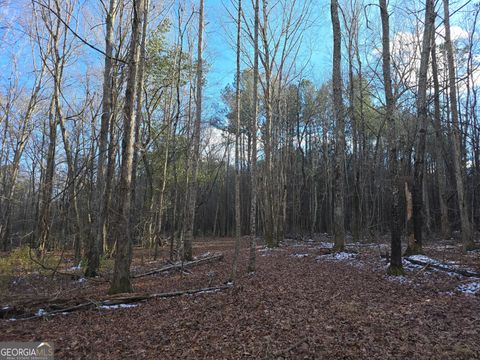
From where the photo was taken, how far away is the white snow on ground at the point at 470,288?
5.71 metres

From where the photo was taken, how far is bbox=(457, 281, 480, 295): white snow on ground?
571 centimetres

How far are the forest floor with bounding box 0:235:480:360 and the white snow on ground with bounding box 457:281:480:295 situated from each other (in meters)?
0.02

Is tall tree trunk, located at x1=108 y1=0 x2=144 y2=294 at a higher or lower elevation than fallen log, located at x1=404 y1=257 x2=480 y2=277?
higher

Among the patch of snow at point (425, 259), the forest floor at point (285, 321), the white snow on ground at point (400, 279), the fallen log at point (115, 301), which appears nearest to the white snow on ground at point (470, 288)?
the forest floor at point (285, 321)

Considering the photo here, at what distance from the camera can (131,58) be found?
681 centimetres

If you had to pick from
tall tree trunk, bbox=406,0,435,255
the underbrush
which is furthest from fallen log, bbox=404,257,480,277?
the underbrush

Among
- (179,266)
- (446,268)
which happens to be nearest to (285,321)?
(446,268)

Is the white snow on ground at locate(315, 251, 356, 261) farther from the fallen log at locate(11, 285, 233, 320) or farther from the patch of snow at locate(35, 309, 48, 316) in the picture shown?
the patch of snow at locate(35, 309, 48, 316)

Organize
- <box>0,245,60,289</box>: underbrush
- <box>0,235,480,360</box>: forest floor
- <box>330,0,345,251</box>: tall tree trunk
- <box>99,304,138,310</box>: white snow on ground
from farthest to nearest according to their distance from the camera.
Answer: <box>330,0,345,251</box>: tall tree trunk
<box>0,245,60,289</box>: underbrush
<box>99,304,138,310</box>: white snow on ground
<box>0,235,480,360</box>: forest floor

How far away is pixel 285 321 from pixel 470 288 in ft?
12.7

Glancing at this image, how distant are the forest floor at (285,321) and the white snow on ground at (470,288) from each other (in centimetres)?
2

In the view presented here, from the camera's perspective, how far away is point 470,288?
19.3 feet

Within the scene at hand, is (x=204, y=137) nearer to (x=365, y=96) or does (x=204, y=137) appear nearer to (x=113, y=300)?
(x=365, y=96)

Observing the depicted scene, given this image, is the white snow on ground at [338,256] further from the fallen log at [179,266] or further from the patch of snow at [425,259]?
the fallen log at [179,266]
